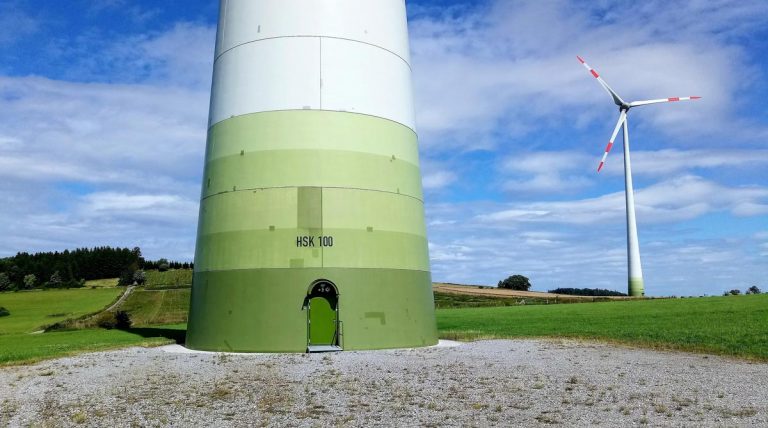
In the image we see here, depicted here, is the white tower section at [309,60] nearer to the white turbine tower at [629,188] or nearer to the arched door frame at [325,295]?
the arched door frame at [325,295]

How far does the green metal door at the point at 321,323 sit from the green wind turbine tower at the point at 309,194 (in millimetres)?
34

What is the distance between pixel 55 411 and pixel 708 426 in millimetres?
10548

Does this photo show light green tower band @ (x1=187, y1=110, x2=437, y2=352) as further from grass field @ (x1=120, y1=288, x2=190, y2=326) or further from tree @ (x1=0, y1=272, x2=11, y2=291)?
tree @ (x1=0, y1=272, x2=11, y2=291)

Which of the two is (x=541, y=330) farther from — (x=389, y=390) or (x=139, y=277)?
(x=139, y=277)

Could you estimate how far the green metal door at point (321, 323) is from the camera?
1881cm

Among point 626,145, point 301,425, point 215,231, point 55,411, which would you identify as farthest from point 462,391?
point 626,145

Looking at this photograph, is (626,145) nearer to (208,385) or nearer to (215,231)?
(215,231)

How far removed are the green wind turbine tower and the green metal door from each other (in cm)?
3

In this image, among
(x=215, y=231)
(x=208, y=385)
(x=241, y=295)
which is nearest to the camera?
(x=208, y=385)

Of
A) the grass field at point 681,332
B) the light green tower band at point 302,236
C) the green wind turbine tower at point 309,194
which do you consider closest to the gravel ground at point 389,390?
the light green tower band at point 302,236

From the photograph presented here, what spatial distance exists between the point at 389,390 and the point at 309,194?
348 inches

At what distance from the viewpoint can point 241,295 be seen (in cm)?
1923

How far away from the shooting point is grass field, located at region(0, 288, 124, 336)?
52287 millimetres

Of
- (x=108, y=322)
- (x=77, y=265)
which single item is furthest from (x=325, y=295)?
(x=77, y=265)
